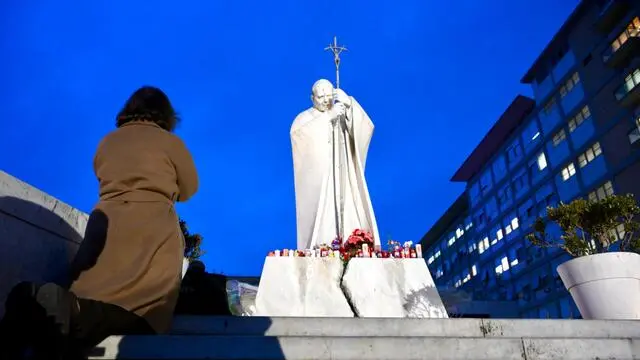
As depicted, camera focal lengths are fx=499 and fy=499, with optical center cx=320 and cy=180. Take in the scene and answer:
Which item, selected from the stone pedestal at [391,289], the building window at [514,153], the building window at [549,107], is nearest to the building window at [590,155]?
the building window at [549,107]

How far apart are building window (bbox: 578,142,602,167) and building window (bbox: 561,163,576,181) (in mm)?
1043

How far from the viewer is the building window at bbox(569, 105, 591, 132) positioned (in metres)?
38.1

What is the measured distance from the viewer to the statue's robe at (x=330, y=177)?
9.34 meters

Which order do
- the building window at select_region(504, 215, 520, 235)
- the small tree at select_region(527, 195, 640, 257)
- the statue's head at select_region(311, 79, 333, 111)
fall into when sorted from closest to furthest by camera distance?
the small tree at select_region(527, 195, 640, 257)
the statue's head at select_region(311, 79, 333, 111)
the building window at select_region(504, 215, 520, 235)

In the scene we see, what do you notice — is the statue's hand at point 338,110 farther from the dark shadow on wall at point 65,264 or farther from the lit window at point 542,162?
the lit window at point 542,162

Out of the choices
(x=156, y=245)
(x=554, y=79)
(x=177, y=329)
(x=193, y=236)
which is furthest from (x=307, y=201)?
(x=554, y=79)

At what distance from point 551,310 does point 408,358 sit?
40737mm

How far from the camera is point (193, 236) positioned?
29.9ft

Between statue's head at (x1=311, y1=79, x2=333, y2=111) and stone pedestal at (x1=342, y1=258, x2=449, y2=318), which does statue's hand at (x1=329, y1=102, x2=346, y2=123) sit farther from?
stone pedestal at (x1=342, y1=258, x2=449, y2=318)

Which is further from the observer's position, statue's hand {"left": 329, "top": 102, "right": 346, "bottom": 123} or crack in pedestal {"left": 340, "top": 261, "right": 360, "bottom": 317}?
statue's hand {"left": 329, "top": 102, "right": 346, "bottom": 123}

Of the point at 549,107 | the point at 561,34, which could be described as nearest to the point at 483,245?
the point at 549,107

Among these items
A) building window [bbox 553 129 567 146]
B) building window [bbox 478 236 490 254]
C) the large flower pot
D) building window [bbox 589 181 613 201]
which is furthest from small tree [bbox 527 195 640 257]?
building window [bbox 478 236 490 254]

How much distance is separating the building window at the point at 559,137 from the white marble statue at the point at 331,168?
3656 centimetres

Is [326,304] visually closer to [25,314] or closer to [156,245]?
[156,245]
